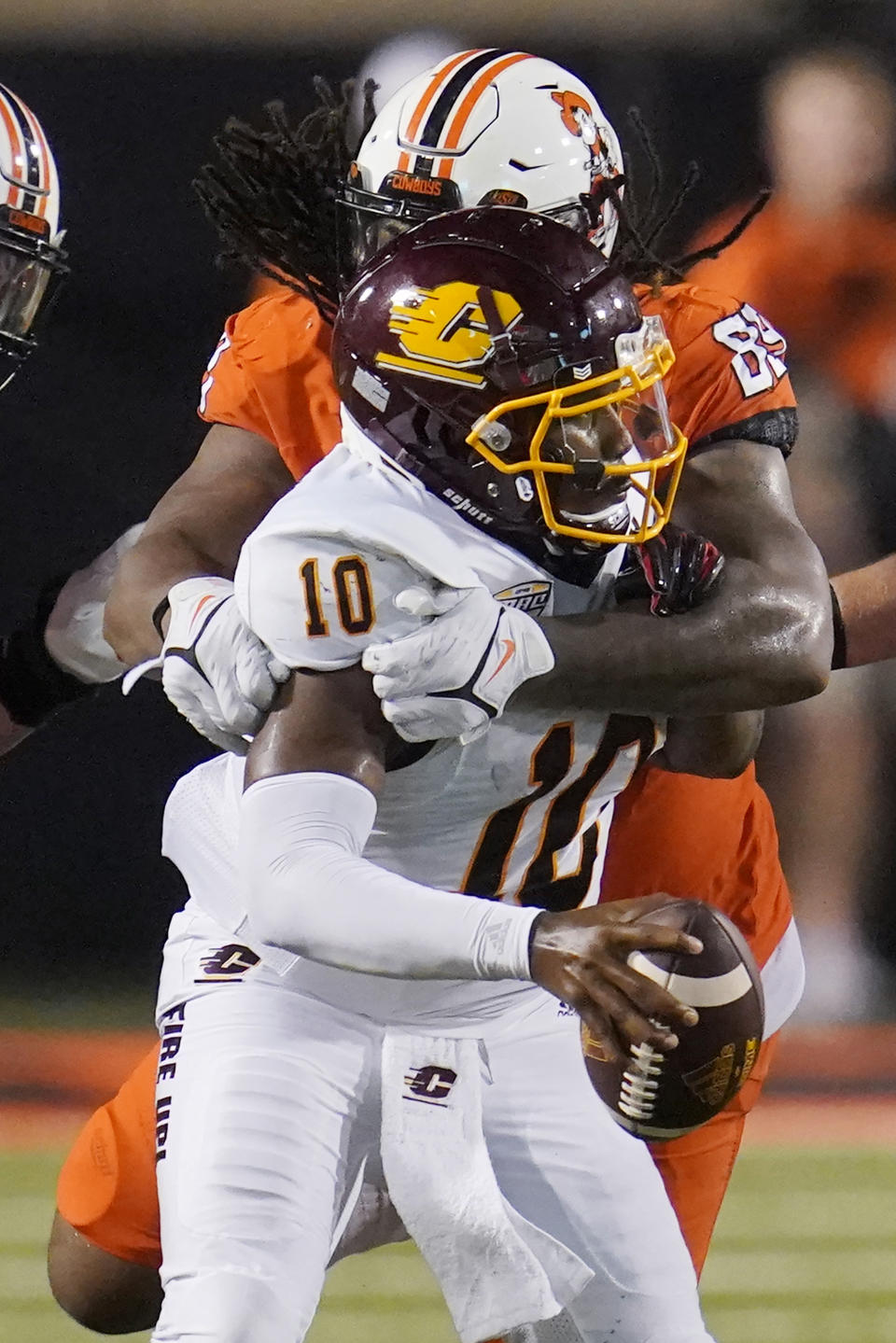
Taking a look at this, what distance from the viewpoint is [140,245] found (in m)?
3.70

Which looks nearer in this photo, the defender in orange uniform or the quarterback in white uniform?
the quarterback in white uniform

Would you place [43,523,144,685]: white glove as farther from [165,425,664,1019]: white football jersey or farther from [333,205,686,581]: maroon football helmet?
[333,205,686,581]: maroon football helmet

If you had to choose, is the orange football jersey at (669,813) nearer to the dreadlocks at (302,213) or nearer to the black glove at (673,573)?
the dreadlocks at (302,213)

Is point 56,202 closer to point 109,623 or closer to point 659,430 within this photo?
point 109,623

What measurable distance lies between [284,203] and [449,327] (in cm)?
78

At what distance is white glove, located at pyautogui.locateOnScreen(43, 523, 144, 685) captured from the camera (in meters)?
2.77

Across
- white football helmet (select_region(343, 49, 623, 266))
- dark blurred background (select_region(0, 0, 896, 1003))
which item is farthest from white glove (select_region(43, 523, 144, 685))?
dark blurred background (select_region(0, 0, 896, 1003))

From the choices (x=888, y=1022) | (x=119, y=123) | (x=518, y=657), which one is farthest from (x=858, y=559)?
(x=518, y=657)

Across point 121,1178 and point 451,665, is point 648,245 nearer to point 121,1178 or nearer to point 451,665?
point 451,665

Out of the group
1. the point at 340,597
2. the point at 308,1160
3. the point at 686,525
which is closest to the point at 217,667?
the point at 340,597


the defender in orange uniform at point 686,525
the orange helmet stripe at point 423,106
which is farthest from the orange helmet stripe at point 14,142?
the orange helmet stripe at point 423,106

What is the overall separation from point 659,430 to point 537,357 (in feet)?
0.52

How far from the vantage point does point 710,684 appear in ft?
6.15

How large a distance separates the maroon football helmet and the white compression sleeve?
36 centimetres
